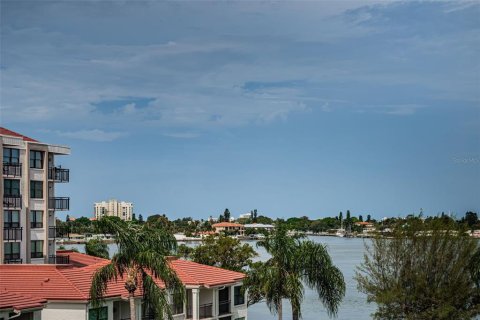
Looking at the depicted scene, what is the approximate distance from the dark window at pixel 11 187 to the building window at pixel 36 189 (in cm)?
155

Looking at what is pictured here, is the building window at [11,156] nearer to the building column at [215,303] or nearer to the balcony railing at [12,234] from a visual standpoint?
the balcony railing at [12,234]

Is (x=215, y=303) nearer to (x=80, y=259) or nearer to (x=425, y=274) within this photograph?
(x=80, y=259)

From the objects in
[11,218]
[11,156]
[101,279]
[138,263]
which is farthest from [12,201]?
[138,263]

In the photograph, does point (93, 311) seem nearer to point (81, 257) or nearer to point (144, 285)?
point (144, 285)

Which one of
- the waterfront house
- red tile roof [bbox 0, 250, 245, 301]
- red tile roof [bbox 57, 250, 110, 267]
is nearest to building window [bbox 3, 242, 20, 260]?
red tile roof [bbox 57, 250, 110, 267]

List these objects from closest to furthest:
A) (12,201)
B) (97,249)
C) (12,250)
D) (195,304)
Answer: (195,304)
(12,250)
(12,201)
(97,249)

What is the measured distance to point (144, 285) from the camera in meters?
30.5

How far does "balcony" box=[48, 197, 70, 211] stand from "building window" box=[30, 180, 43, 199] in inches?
57.2

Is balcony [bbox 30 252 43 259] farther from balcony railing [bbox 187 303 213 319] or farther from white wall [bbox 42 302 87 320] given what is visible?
white wall [bbox 42 302 87 320]

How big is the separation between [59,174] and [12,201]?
19.7 feet

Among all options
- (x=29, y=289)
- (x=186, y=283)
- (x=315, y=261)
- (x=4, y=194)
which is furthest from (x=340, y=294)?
(x=4, y=194)

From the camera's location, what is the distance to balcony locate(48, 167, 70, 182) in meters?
52.9

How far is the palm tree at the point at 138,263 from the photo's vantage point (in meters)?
29.6

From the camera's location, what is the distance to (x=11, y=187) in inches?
1912
